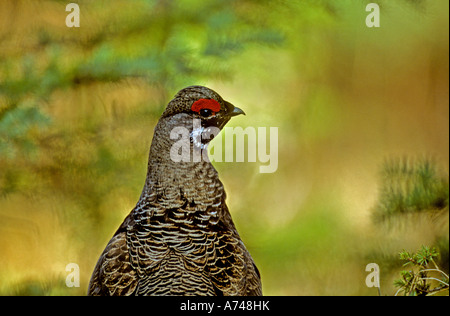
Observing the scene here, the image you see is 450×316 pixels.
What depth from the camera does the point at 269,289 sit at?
8.77ft

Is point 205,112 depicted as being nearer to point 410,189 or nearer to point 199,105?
point 199,105

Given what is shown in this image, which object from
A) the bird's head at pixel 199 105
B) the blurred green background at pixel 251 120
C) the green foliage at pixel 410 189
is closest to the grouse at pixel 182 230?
the bird's head at pixel 199 105

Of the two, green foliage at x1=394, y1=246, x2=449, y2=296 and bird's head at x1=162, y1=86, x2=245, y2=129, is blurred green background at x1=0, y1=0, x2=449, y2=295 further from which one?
green foliage at x1=394, y1=246, x2=449, y2=296

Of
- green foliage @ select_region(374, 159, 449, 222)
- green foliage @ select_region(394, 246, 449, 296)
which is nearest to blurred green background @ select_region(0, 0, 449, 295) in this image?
green foliage @ select_region(374, 159, 449, 222)

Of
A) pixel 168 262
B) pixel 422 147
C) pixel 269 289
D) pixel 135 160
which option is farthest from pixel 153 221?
pixel 422 147

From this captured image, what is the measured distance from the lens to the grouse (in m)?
1.95

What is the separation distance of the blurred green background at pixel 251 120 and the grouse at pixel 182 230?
0.46m

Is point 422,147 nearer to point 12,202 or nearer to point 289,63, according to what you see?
point 289,63

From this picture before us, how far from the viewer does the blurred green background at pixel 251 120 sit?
2.64 metres

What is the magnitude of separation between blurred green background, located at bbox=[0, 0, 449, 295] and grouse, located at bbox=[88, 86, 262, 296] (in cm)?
46

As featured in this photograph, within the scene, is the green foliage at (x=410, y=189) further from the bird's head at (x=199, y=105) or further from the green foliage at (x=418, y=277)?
the bird's head at (x=199, y=105)

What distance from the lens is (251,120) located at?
263 centimetres
